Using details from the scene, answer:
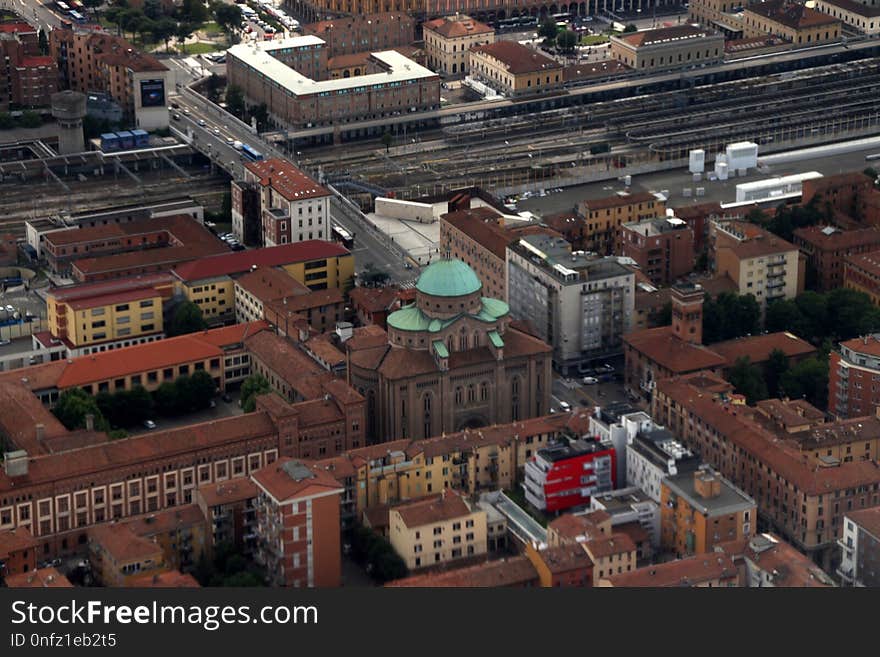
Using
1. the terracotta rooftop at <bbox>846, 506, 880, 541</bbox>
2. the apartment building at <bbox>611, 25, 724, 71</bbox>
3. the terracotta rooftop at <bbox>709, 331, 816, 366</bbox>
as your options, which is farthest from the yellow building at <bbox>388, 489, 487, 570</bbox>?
the apartment building at <bbox>611, 25, 724, 71</bbox>

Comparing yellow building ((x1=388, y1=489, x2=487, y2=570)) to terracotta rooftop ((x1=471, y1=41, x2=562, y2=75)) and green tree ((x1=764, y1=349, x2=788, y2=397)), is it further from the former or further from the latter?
terracotta rooftop ((x1=471, y1=41, x2=562, y2=75))

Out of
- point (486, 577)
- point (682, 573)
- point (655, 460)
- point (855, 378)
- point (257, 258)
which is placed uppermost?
point (257, 258)

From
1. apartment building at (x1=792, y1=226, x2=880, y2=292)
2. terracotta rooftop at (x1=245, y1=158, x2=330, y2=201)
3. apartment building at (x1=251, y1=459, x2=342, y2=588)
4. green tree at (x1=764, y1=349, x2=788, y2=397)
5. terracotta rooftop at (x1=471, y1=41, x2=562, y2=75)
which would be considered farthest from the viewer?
terracotta rooftop at (x1=471, y1=41, x2=562, y2=75)

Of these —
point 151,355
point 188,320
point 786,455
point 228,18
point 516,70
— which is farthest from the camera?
point 228,18

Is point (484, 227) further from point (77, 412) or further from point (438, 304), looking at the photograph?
point (77, 412)

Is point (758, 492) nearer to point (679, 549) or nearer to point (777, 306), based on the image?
point (679, 549)

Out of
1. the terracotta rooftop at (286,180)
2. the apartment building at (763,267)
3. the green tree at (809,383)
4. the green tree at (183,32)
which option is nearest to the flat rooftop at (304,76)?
the green tree at (183,32)

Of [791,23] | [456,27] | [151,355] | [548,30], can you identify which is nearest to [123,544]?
[151,355]
